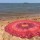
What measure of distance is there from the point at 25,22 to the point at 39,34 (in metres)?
0.44

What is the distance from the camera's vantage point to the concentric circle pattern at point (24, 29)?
1461mm

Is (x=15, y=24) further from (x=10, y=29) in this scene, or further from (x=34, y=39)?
(x=34, y=39)

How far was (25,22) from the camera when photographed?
1.83 metres

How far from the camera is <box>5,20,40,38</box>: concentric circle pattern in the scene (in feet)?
4.79

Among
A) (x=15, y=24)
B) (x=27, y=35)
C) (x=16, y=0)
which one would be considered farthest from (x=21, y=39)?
(x=16, y=0)

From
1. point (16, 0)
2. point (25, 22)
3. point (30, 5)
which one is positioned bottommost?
point (30, 5)

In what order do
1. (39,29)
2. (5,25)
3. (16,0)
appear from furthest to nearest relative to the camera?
(16,0) < (5,25) < (39,29)

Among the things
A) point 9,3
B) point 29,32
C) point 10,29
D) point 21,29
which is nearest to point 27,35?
point 29,32

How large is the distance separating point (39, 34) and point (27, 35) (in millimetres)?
156

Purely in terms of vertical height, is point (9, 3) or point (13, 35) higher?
point (13, 35)

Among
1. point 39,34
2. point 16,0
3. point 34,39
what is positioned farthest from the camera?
point 16,0

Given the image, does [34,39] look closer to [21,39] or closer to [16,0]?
[21,39]

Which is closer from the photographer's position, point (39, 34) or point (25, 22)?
point (39, 34)

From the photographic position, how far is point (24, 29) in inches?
62.5
